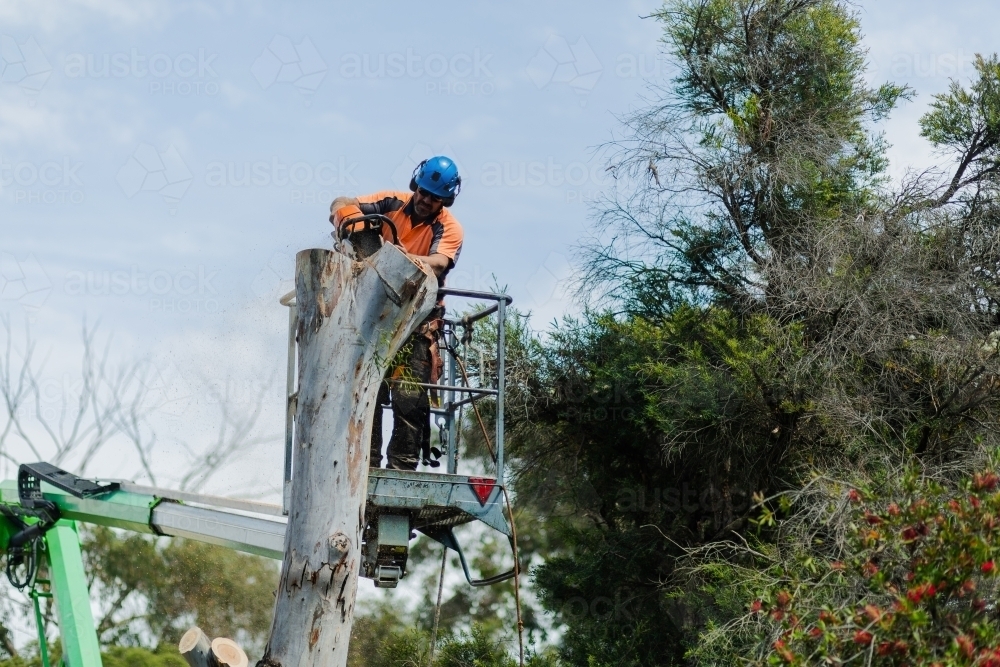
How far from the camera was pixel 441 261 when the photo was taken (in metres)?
7.54

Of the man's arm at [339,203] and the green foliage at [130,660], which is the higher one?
the man's arm at [339,203]

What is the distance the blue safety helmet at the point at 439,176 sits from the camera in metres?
7.90

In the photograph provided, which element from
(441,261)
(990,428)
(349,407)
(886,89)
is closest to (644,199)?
(886,89)

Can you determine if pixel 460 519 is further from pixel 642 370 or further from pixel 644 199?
pixel 644 199

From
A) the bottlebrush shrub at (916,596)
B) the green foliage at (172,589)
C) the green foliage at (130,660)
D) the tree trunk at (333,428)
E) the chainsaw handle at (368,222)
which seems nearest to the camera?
the tree trunk at (333,428)

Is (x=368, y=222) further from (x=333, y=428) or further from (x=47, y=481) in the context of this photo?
(x=47, y=481)

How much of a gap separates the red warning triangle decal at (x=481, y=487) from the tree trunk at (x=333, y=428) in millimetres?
1889

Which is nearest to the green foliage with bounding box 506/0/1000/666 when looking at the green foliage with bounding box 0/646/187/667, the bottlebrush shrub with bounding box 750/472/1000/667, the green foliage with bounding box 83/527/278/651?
the bottlebrush shrub with bounding box 750/472/1000/667

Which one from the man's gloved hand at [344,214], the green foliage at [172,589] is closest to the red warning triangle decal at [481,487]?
the man's gloved hand at [344,214]

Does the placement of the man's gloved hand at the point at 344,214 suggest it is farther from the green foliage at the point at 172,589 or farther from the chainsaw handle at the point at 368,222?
the green foliage at the point at 172,589

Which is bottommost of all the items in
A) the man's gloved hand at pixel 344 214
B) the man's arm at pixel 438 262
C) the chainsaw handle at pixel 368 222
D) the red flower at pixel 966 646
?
the red flower at pixel 966 646

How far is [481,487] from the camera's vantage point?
24.5ft

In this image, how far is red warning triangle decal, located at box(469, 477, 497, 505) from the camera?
744 cm

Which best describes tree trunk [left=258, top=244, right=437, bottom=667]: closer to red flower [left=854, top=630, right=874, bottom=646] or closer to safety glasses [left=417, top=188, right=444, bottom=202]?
safety glasses [left=417, top=188, right=444, bottom=202]
